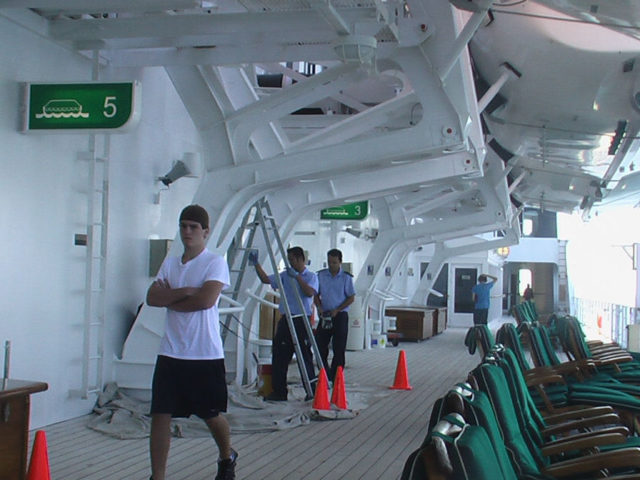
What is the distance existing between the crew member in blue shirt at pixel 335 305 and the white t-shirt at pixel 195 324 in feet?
15.0

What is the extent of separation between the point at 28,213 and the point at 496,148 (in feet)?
25.0

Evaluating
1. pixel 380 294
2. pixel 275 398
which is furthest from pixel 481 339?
pixel 380 294

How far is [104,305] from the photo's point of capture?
7.02 meters

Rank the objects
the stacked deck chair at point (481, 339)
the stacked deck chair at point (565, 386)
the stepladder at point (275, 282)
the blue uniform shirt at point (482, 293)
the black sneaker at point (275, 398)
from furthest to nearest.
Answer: the blue uniform shirt at point (482, 293)
the black sneaker at point (275, 398)
the stepladder at point (275, 282)
the stacked deck chair at point (481, 339)
the stacked deck chair at point (565, 386)

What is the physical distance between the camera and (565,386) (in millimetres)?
6445

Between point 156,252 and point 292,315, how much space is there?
5.04 ft

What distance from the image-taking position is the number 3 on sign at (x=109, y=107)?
5617 millimetres

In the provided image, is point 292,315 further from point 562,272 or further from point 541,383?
point 562,272

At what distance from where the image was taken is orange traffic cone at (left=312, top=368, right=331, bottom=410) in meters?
7.26

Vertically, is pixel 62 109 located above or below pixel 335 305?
above

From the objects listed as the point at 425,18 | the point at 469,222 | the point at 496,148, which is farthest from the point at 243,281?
the point at 469,222

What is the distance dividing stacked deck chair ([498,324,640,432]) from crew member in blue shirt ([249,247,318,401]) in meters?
2.11

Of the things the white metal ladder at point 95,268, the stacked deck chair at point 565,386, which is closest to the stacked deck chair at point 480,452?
the stacked deck chair at point 565,386

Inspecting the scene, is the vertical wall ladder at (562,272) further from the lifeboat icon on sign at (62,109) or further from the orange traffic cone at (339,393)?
the lifeboat icon on sign at (62,109)
